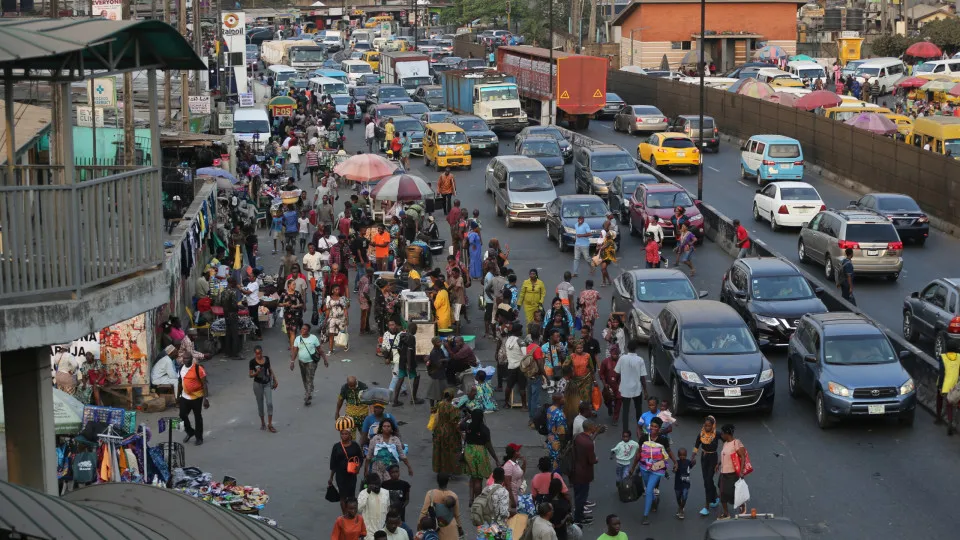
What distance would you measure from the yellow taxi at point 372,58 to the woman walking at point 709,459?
78542 millimetres

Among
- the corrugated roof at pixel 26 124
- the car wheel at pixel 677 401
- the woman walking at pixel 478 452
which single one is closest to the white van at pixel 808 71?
the corrugated roof at pixel 26 124

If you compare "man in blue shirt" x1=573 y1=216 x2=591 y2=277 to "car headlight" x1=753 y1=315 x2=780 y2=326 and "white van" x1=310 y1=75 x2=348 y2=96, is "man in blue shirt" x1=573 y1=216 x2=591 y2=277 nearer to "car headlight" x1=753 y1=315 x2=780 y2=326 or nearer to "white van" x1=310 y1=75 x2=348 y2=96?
"car headlight" x1=753 y1=315 x2=780 y2=326

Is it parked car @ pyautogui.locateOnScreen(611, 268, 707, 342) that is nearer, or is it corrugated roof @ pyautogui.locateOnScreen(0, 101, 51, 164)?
corrugated roof @ pyautogui.locateOnScreen(0, 101, 51, 164)

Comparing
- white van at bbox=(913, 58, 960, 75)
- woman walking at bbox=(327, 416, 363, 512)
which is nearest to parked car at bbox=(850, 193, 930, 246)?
woman walking at bbox=(327, 416, 363, 512)

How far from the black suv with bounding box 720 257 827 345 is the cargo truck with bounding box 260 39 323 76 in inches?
2487

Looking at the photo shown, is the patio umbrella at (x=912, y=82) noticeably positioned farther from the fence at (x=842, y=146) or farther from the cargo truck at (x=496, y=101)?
the cargo truck at (x=496, y=101)

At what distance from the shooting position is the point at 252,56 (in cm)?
10719

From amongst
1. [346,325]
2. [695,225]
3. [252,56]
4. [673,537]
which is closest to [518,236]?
[695,225]

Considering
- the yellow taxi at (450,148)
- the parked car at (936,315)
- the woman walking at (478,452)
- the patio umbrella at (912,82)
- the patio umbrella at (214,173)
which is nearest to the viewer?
the woman walking at (478,452)

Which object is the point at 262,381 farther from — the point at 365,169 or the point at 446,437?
the point at 365,169

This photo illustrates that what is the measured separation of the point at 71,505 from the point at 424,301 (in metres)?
16.7

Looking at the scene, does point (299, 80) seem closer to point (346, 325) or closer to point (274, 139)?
point (274, 139)

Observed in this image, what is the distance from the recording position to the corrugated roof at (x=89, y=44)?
8.98 metres

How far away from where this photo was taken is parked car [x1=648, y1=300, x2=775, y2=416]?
20.9m
